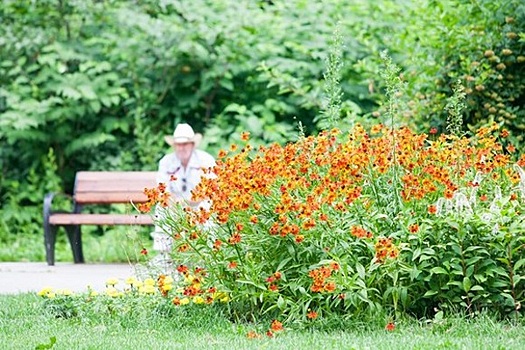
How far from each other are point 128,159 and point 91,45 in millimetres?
1717

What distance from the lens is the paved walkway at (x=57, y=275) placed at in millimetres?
8359

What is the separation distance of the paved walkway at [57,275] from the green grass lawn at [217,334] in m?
1.83

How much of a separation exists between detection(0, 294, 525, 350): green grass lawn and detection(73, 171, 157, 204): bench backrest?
449 centimetres

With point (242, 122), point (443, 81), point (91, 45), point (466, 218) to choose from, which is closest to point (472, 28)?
point (443, 81)

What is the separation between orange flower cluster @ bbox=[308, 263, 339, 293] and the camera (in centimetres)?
555

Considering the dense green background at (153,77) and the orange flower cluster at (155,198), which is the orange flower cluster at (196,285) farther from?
the dense green background at (153,77)

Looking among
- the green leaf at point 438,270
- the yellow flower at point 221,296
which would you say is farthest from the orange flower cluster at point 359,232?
the yellow flower at point 221,296

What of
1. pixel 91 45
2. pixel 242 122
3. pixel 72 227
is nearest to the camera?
pixel 72 227

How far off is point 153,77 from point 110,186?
8.22ft

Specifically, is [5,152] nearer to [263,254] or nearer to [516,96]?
[516,96]

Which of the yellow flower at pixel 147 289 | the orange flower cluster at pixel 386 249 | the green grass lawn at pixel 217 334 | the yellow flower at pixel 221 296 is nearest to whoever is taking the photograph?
the green grass lawn at pixel 217 334

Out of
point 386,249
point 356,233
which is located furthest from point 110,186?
point 386,249

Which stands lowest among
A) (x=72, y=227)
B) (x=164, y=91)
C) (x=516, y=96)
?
(x=72, y=227)

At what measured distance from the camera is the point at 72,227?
11047mm
